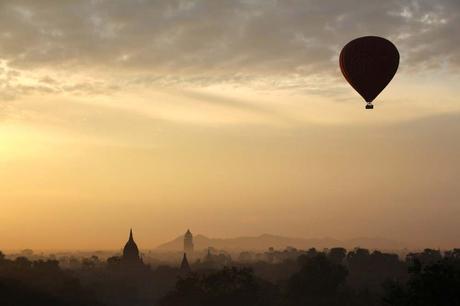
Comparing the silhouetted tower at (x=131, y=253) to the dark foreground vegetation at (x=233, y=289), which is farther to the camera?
the silhouetted tower at (x=131, y=253)

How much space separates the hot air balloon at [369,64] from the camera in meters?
45.7

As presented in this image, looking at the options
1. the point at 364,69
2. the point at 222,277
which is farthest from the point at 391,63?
the point at 222,277

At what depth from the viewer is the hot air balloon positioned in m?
45.7

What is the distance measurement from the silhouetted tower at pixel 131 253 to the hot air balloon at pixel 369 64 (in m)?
102

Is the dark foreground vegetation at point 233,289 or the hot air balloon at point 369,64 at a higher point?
the hot air balloon at point 369,64

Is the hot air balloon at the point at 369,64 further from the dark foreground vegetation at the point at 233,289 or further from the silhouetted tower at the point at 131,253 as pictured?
the silhouetted tower at the point at 131,253

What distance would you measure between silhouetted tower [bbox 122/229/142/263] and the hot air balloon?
335ft

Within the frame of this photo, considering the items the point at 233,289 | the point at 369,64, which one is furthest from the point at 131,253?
the point at 369,64

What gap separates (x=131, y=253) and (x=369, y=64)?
10525 centimetres

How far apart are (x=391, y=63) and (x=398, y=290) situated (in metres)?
20.1

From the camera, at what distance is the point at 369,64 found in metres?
45.9

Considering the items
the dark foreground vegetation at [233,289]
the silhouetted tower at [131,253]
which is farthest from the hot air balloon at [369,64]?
the silhouetted tower at [131,253]

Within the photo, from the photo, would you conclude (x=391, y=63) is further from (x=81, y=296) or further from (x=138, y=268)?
(x=138, y=268)

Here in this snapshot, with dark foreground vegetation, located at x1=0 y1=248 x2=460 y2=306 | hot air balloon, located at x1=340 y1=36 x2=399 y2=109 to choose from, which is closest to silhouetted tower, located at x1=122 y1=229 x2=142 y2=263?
dark foreground vegetation, located at x1=0 y1=248 x2=460 y2=306
